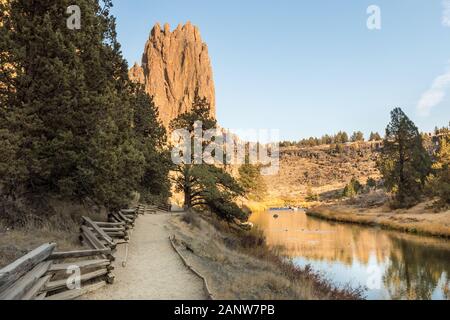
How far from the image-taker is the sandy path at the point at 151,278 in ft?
33.9

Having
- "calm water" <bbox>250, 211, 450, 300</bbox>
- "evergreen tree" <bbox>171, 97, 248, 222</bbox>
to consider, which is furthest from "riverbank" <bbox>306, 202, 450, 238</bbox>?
"evergreen tree" <bbox>171, 97, 248, 222</bbox>

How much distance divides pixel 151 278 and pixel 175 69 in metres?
183

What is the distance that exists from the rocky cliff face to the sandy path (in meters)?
156

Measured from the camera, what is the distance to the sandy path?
1032cm

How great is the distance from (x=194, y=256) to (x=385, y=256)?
19.5 metres

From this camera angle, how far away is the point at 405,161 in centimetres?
6097

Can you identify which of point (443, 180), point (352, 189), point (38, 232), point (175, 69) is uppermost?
point (175, 69)

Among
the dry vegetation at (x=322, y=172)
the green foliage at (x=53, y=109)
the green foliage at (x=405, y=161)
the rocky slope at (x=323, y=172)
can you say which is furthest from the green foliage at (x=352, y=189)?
the green foliage at (x=53, y=109)

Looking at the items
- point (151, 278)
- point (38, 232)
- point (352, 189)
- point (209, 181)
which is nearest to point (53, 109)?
point (38, 232)

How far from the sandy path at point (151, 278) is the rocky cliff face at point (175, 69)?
15562 cm

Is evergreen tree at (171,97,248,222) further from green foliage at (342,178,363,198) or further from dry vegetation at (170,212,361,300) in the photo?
green foliage at (342,178,363,198)

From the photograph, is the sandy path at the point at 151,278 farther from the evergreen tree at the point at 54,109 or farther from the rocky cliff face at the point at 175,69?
the rocky cliff face at the point at 175,69

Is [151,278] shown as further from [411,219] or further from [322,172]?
[322,172]
